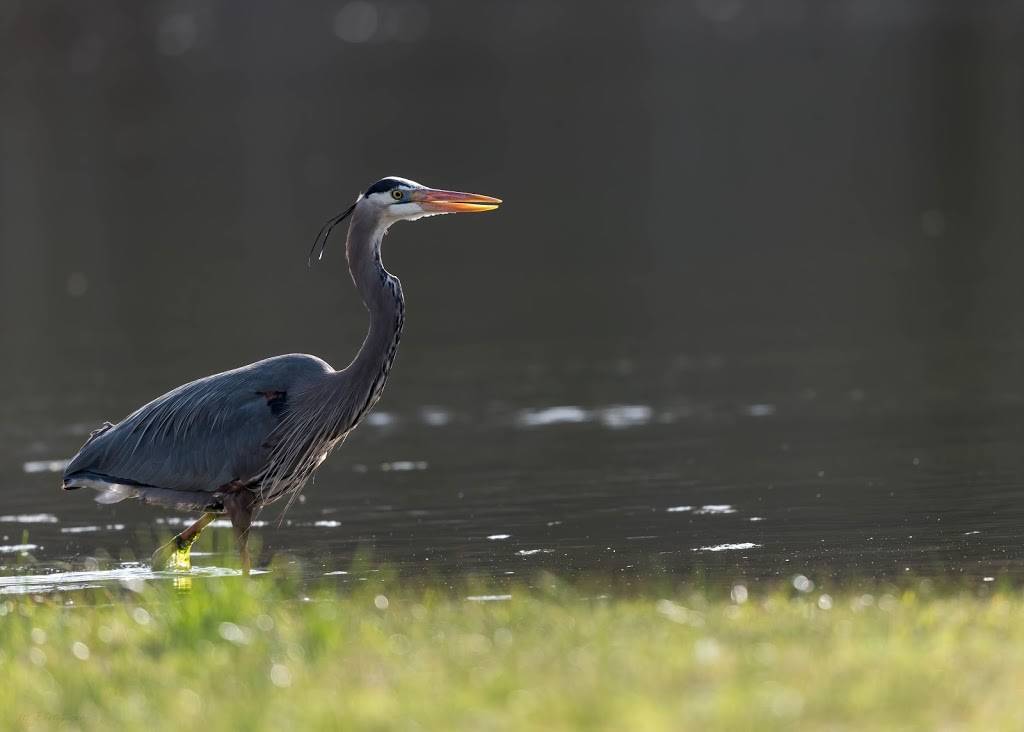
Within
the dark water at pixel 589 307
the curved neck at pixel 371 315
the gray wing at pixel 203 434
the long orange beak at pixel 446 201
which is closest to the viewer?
the gray wing at pixel 203 434

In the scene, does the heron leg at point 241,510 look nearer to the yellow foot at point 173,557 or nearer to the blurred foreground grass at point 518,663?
the yellow foot at point 173,557

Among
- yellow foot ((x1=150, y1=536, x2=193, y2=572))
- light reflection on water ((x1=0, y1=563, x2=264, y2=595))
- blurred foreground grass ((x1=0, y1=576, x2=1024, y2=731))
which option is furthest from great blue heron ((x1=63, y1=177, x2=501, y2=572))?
blurred foreground grass ((x1=0, y1=576, x2=1024, y2=731))

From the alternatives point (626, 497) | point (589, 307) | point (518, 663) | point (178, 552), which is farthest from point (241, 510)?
point (589, 307)

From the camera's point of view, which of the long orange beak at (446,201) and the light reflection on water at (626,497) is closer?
the light reflection on water at (626,497)

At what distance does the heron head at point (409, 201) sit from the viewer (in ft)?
37.3

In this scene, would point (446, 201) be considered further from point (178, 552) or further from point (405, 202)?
point (178, 552)

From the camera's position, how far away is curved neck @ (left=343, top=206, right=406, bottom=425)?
11250 mm

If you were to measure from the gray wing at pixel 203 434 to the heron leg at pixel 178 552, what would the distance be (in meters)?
0.21

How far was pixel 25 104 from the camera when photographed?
62.7 metres

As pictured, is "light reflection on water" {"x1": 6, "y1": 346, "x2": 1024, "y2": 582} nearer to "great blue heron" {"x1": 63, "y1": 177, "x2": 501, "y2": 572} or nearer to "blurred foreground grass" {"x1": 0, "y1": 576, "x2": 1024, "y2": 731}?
"great blue heron" {"x1": 63, "y1": 177, "x2": 501, "y2": 572}

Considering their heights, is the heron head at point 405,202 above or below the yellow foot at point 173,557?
above

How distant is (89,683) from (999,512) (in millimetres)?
6232

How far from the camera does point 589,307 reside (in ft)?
74.7

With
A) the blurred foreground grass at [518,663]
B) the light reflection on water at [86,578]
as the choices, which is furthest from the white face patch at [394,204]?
the blurred foreground grass at [518,663]
